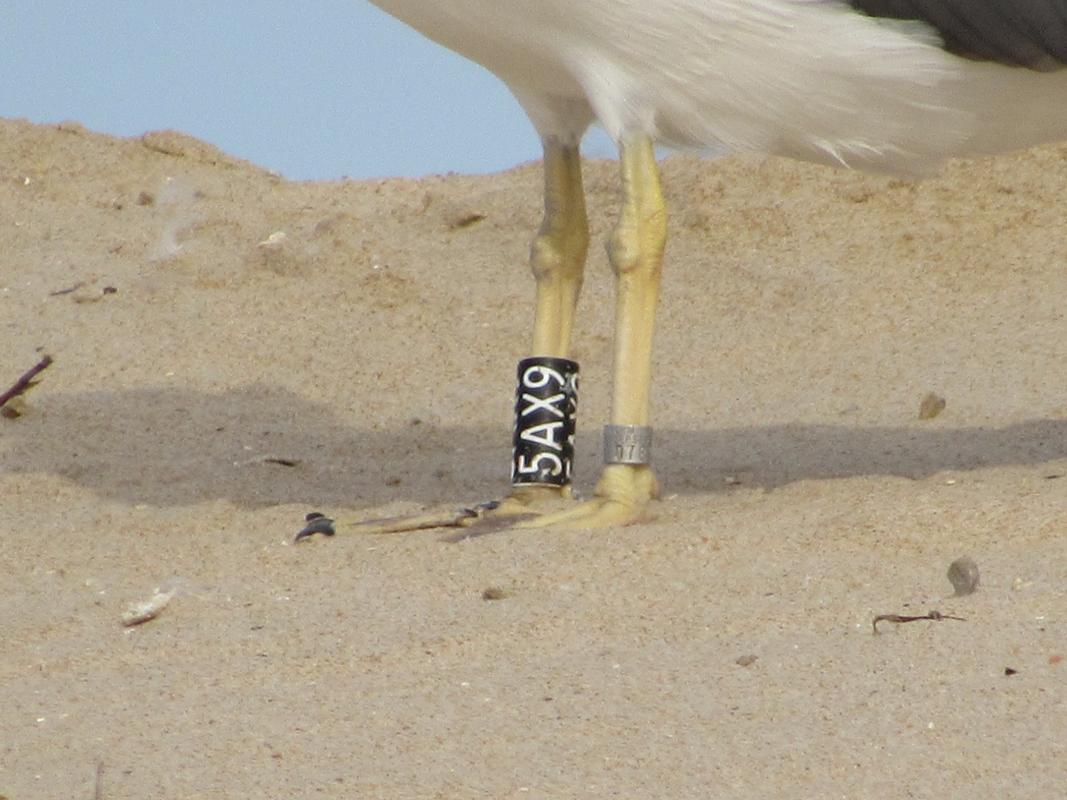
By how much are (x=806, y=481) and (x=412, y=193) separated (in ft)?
17.3

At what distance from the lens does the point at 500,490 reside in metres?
6.36

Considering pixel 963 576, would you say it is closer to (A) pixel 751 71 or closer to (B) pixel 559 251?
(A) pixel 751 71

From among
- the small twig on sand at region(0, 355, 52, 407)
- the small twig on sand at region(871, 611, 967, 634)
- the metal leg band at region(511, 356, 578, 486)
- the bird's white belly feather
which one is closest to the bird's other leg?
the bird's white belly feather

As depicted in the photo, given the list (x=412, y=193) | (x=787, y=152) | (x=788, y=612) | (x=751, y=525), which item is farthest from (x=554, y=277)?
(x=412, y=193)

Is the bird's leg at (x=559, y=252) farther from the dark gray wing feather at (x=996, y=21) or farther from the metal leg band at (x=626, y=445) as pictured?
the dark gray wing feather at (x=996, y=21)

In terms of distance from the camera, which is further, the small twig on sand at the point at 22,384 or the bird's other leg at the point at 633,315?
the small twig on sand at the point at 22,384

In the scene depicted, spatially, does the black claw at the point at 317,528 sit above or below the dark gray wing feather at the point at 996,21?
below

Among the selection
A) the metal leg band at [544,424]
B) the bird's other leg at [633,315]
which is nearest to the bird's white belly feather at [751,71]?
the bird's other leg at [633,315]

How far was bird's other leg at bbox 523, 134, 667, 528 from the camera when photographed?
545cm

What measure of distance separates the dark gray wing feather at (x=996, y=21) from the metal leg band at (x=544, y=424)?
4.73 feet

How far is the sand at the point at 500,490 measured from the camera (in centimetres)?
371

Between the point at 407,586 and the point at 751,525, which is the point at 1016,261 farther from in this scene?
the point at 407,586

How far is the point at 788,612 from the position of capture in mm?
4363

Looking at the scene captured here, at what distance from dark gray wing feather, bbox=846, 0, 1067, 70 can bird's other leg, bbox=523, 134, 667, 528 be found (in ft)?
2.65
